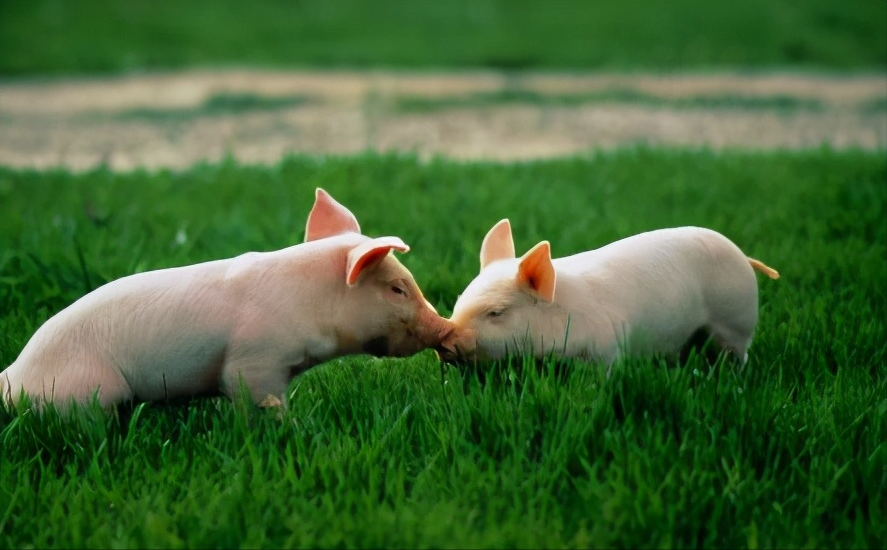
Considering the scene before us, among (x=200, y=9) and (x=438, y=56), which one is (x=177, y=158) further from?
(x=200, y=9)

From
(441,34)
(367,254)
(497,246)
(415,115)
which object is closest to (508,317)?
(497,246)

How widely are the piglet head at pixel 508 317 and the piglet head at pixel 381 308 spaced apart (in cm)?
7

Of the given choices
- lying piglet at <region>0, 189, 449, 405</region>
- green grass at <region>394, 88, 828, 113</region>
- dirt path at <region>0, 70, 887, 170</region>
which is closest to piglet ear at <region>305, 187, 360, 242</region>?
lying piglet at <region>0, 189, 449, 405</region>

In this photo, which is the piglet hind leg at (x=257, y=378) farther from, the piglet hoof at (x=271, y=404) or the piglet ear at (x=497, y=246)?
the piglet ear at (x=497, y=246)

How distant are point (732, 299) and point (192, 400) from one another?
1.61m

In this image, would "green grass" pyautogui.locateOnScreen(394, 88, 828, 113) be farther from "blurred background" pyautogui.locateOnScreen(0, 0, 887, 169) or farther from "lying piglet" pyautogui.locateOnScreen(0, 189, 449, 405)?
"lying piglet" pyautogui.locateOnScreen(0, 189, 449, 405)

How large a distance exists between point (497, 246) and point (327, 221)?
56 cm

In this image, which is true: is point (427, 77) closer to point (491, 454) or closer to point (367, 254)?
point (367, 254)

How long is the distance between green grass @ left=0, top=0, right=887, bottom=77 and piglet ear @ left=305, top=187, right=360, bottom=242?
1141 centimetres

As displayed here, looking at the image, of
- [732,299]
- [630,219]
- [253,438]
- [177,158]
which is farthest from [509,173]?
[253,438]

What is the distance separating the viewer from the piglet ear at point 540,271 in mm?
3170

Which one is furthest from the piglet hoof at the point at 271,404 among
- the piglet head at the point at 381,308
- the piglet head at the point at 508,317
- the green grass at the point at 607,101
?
the green grass at the point at 607,101

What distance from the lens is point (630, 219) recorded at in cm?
577

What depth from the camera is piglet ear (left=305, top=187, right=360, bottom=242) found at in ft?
11.0
